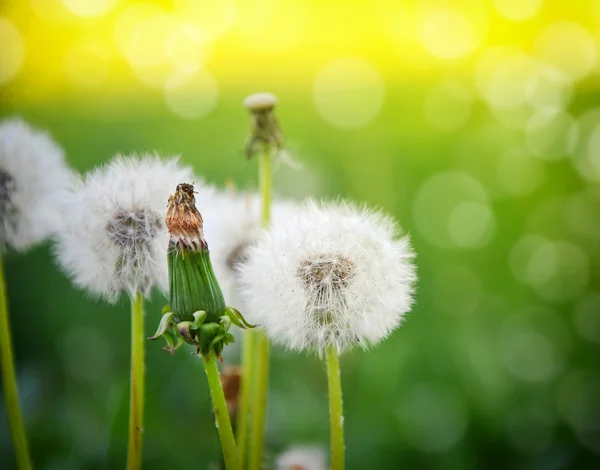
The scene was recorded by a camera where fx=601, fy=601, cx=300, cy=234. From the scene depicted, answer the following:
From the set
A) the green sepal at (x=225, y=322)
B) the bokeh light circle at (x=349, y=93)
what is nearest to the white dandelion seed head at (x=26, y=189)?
the green sepal at (x=225, y=322)

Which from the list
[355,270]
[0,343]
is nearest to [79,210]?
[0,343]

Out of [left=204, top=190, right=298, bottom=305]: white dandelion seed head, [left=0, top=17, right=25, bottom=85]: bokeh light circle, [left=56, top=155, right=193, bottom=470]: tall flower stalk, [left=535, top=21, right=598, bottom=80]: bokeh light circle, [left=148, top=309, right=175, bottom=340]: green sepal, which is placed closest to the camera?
[left=148, top=309, right=175, bottom=340]: green sepal

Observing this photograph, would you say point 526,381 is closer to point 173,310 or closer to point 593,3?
point 593,3

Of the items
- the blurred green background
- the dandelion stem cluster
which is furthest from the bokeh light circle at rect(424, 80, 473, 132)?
the dandelion stem cluster

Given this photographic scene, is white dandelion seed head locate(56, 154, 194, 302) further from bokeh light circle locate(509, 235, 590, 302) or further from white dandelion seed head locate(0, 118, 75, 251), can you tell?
bokeh light circle locate(509, 235, 590, 302)

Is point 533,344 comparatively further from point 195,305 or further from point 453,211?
point 195,305

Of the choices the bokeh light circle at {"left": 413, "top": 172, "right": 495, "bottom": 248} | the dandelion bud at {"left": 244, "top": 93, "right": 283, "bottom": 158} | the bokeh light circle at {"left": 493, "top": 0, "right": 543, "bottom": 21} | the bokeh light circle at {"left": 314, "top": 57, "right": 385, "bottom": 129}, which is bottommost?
the dandelion bud at {"left": 244, "top": 93, "right": 283, "bottom": 158}

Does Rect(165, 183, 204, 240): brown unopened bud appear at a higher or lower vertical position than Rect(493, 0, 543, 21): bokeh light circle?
lower
